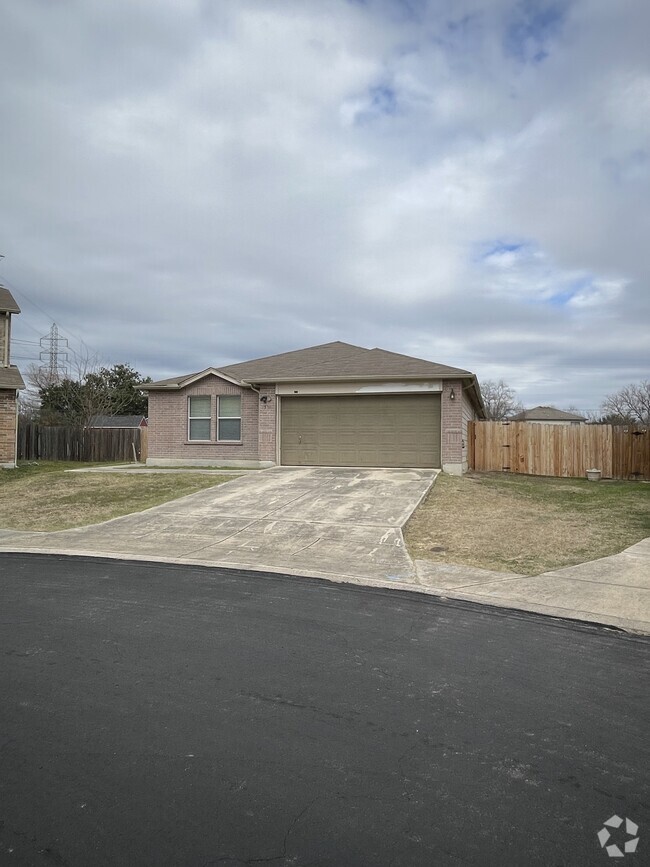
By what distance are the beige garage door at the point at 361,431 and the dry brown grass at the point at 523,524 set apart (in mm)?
2050

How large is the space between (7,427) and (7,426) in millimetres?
39

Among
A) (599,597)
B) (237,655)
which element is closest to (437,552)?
(599,597)

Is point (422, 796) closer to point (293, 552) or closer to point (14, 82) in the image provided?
point (293, 552)

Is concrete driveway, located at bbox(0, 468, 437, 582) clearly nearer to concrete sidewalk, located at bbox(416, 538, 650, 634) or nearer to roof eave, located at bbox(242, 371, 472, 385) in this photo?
concrete sidewalk, located at bbox(416, 538, 650, 634)

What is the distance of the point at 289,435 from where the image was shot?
64.1ft

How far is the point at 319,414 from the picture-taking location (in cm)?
1927

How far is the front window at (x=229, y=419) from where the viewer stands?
67.2ft

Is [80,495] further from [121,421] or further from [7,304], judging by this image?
[121,421]

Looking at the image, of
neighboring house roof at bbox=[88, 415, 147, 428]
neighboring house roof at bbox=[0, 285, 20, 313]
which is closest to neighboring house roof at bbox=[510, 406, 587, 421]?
neighboring house roof at bbox=[88, 415, 147, 428]

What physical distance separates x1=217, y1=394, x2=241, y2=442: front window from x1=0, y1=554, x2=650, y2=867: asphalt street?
14.8m

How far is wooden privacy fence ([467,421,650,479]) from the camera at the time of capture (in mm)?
19734

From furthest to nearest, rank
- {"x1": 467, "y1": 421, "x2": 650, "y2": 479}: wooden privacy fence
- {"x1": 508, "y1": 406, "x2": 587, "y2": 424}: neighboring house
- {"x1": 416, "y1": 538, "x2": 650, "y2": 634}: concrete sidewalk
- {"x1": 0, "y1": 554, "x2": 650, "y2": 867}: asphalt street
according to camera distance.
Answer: {"x1": 508, "y1": 406, "x2": 587, "y2": 424}: neighboring house
{"x1": 467, "y1": 421, "x2": 650, "y2": 479}: wooden privacy fence
{"x1": 416, "y1": 538, "x2": 650, "y2": 634}: concrete sidewalk
{"x1": 0, "y1": 554, "x2": 650, "y2": 867}: asphalt street

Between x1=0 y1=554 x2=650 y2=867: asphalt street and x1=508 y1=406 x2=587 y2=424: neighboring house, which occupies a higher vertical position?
x1=508 y1=406 x2=587 y2=424: neighboring house

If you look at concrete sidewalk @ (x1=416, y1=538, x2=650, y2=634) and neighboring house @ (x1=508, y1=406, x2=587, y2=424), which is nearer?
concrete sidewalk @ (x1=416, y1=538, x2=650, y2=634)
